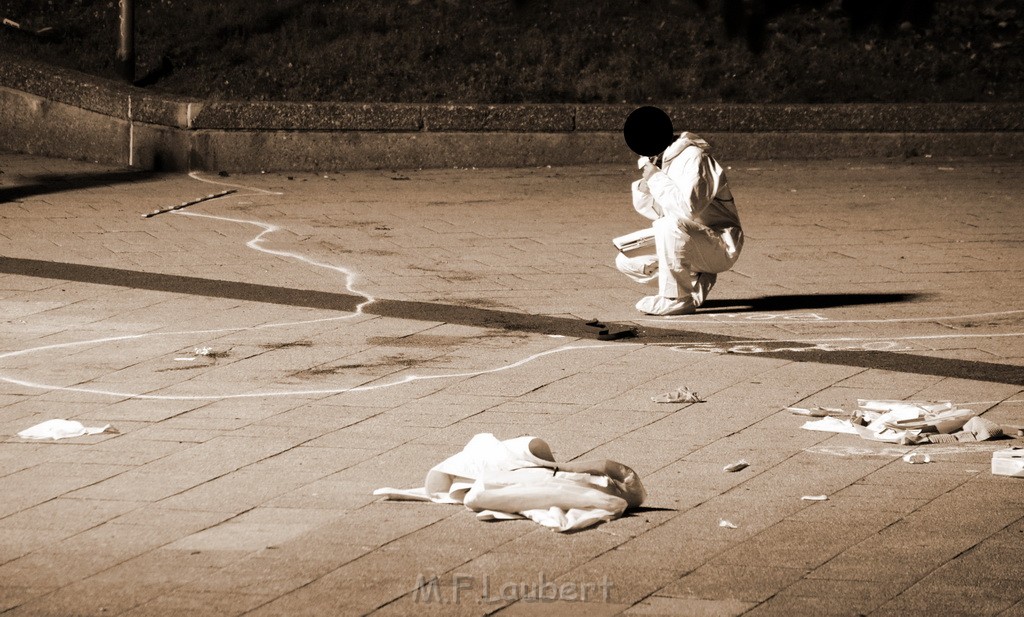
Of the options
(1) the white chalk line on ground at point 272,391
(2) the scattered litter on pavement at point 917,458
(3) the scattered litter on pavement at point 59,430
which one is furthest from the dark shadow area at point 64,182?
(2) the scattered litter on pavement at point 917,458

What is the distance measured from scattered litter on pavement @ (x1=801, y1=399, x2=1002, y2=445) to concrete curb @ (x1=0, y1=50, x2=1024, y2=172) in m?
8.06

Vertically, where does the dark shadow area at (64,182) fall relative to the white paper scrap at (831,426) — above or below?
above

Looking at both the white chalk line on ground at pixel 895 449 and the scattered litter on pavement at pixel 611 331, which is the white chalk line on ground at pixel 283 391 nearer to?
the scattered litter on pavement at pixel 611 331

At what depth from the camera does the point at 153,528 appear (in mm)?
4465

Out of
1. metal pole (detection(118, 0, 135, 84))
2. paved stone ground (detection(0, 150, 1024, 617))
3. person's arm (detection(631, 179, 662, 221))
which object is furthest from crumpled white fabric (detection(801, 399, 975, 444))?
metal pole (detection(118, 0, 135, 84))

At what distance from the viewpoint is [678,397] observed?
6.04 m

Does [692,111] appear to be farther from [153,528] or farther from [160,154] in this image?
[153,528]

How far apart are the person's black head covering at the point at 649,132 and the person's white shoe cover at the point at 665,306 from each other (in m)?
0.82

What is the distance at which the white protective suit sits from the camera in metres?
7.80

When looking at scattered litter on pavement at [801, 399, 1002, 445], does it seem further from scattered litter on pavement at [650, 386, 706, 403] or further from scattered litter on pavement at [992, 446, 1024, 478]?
scattered litter on pavement at [650, 386, 706, 403]

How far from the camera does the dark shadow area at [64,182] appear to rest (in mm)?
11609

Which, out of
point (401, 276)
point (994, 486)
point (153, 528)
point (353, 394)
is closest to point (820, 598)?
point (994, 486)

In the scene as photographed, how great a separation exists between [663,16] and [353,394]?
10.5 metres

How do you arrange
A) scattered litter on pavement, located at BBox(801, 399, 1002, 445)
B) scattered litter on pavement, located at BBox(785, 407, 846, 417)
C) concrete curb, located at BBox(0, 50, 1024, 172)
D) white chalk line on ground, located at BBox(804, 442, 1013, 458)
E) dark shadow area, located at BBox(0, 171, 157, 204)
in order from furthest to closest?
concrete curb, located at BBox(0, 50, 1024, 172), dark shadow area, located at BBox(0, 171, 157, 204), scattered litter on pavement, located at BBox(785, 407, 846, 417), scattered litter on pavement, located at BBox(801, 399, 1002, 445), white chalk line on ground, located at BBox(804, 442, 1013, 458)
